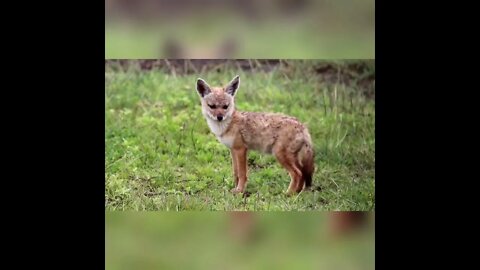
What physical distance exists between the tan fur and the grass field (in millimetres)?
28

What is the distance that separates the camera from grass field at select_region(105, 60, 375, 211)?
3455 mm

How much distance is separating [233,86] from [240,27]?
8.8 inches

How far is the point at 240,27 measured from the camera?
11.3 feet

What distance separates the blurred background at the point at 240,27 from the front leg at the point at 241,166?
36 cm

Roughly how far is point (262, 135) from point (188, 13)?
539 mm

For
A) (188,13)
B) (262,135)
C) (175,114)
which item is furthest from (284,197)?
(188,13)

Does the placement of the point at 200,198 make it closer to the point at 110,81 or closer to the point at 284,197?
the point at 284,197

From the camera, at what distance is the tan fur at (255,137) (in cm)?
348

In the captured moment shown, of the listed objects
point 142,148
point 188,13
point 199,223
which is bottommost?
point 199,223

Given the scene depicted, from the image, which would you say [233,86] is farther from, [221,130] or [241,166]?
[241,166]

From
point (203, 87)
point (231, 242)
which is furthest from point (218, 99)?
point (231, 242)

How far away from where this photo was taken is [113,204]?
3.43 meters

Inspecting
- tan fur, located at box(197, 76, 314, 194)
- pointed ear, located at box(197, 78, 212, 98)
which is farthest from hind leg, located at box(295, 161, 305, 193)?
pointed ear, located at box(197, 78, 212, 98)

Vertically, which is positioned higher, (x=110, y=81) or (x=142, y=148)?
(x=110, y=81)
